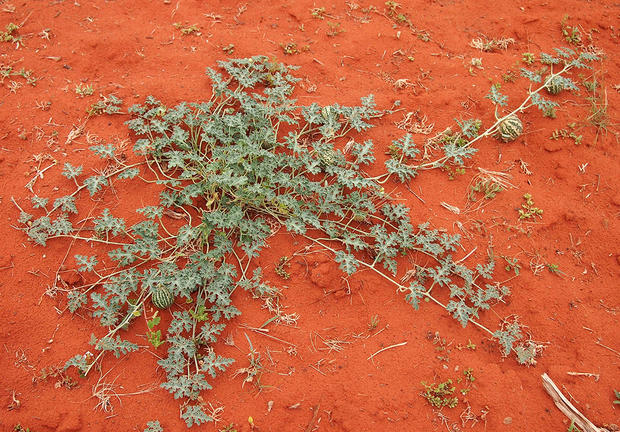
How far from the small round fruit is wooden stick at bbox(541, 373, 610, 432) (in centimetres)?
307

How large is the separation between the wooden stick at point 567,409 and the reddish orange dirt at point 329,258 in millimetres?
53

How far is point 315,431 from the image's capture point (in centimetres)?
312

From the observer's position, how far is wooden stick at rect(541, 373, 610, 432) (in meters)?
3.16

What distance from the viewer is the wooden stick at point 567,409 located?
10.4ft

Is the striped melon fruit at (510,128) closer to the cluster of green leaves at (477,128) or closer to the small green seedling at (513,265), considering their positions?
the cluster of green leaves at (477,128)

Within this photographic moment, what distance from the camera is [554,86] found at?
4.88 m

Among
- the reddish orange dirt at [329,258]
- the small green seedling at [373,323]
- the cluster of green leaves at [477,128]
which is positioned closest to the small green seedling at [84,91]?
the reddish orange dirt at [329,258]

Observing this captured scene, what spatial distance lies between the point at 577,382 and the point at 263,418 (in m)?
2.32

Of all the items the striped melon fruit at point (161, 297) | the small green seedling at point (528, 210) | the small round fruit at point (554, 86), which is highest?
the small round fruit at point (554, 86)

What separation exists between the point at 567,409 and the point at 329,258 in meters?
2.05

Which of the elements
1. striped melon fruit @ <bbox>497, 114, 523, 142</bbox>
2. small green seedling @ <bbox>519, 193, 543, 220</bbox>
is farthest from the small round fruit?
small green seedling @ <bbox>519, 193, 543, 220</bbox>

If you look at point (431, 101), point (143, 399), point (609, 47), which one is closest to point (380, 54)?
point (431, 101)

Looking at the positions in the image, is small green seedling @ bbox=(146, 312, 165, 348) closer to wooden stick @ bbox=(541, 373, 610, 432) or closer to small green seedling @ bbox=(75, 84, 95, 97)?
small green seedling @ bbox=(75, 84, 95, 97)

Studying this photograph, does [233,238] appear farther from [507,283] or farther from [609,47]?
[609,47]
